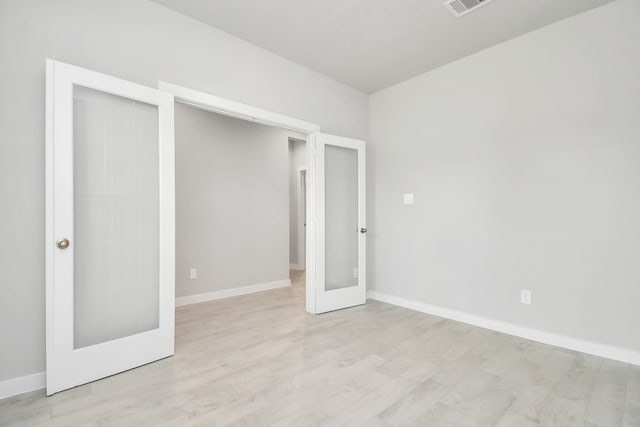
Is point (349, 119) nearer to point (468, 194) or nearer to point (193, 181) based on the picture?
point (468, 194)

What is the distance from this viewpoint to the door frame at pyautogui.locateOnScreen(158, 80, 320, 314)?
2668mm

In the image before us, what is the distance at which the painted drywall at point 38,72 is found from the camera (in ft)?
6.38

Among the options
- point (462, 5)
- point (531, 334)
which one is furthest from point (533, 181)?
point (462, 5)

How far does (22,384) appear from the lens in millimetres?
1964

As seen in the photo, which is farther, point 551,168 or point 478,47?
point 478,47

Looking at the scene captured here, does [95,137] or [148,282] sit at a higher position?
[95,137]

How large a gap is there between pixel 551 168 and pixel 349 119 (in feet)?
7.62

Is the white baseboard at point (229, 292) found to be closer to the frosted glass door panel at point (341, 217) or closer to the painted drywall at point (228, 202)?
the painted drywall at point (228, 202)

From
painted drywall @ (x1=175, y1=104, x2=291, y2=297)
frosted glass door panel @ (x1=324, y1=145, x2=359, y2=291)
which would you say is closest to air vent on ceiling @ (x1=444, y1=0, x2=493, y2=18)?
frosted glass door panel @ (x1=324, y1=145, x2=359, y2=291)

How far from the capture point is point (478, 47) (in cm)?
317

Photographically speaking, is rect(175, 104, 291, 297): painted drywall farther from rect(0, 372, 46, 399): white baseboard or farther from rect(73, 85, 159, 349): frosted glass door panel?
rect(0, 372, 46, 399): white baseboard

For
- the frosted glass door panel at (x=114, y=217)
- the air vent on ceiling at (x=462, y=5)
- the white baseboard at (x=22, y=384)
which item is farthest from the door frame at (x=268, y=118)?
the white baseboard at (x=22, y=384)

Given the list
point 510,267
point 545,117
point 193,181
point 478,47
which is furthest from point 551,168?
point 193,181

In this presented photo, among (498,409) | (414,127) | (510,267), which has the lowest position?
(498,409)
